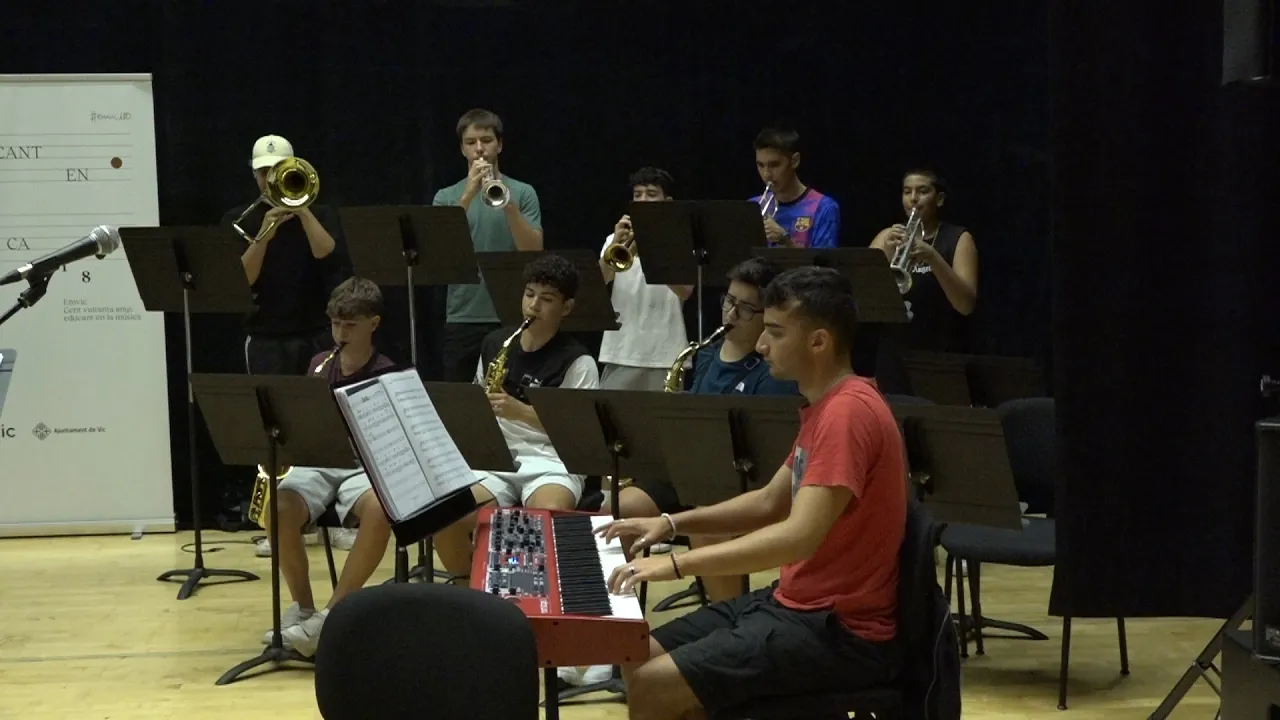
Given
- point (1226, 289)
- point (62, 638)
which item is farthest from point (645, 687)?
point (62, 638)

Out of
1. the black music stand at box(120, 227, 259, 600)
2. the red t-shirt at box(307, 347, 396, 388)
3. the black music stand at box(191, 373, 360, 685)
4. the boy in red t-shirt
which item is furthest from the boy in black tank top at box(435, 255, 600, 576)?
the boy in red t-shirt

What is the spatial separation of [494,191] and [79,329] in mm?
2239

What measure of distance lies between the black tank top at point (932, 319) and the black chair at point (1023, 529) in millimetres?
1050

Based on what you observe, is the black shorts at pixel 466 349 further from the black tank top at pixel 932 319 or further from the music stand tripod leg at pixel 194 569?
the black tank top at pixel 932 319

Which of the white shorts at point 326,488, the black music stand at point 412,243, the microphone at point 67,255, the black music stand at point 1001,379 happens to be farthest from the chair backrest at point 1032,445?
the microphone at point 67,255

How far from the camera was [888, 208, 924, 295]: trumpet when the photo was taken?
5758 mm

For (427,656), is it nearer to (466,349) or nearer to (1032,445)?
(1032,445)

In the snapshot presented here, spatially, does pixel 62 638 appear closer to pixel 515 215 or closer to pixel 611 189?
pixel 515 215

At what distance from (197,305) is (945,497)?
324 centimetres

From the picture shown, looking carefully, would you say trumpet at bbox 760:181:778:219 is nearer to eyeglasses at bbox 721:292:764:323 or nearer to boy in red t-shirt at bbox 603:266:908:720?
eyeglasses at bbox 721:292:764:323

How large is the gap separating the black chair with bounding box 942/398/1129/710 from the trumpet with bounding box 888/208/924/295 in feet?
3.33

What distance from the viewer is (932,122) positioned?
7.19 m

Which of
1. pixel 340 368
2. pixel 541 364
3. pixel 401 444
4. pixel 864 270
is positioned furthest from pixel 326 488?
pixel 864 270

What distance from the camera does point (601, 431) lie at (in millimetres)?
4371
